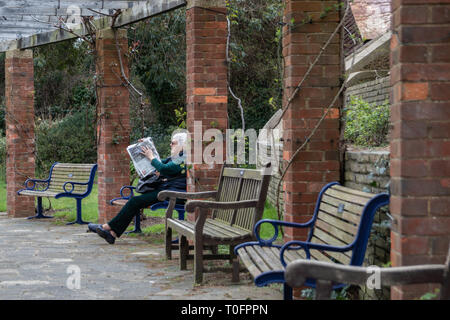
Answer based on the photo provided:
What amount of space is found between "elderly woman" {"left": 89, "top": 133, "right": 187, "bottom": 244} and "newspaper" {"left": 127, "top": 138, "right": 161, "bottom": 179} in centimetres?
7

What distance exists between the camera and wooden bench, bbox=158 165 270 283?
18.0 feet

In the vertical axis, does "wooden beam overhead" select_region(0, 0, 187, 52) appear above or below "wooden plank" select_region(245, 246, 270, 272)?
above

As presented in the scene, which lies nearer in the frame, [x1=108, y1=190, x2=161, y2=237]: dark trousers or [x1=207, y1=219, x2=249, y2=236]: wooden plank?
[x1=207, y1=219, x2=249, y2=236]: wooden plank

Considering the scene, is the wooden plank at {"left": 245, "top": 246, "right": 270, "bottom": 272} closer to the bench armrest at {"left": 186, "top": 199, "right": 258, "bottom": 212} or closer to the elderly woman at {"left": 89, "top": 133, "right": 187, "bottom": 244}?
the bench armrest at {"left": 186, "top": 199, "right": 258, "bottom": 212}

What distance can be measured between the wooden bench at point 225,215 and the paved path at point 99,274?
255 mm

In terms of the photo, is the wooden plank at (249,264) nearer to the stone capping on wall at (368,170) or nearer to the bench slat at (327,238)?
the bench slat at (327,238)

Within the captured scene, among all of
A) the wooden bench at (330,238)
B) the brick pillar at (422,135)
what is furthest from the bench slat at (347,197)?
the brick pillar at (422,135)

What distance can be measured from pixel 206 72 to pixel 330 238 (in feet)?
11.3

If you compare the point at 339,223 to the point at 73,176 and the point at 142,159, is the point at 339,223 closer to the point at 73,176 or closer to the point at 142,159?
the point at 142,159

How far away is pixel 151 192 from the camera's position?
26.0 feet

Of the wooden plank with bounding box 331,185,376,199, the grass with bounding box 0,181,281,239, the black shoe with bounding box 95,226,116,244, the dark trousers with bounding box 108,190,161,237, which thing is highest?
the wooden plank with bounding box 331,185,376,199

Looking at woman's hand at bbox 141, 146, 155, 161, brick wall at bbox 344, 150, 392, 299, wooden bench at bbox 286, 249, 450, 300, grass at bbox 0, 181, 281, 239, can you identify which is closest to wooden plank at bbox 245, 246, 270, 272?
brick wall at bbox 344, 150, 392, 299

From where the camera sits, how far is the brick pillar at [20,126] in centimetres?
1169

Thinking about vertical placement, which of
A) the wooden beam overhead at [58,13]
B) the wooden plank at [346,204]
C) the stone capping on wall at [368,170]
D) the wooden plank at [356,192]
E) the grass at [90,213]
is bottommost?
the grass at [90,213]
